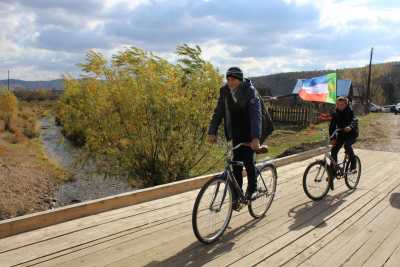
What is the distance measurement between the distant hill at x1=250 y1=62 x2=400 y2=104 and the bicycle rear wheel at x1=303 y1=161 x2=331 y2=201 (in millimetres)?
18618

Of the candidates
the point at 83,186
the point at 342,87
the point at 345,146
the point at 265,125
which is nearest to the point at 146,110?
the point at 345,146

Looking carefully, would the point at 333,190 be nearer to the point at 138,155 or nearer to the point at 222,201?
the point at 222,201

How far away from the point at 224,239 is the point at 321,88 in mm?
13904

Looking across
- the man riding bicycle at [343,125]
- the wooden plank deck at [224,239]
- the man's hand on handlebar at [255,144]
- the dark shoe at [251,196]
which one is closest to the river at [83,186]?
the man riding bicycle at [343,125]

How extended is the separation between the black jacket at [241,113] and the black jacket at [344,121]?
3.03m

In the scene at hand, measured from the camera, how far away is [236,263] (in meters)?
4.31

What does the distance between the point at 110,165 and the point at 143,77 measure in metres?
2.94

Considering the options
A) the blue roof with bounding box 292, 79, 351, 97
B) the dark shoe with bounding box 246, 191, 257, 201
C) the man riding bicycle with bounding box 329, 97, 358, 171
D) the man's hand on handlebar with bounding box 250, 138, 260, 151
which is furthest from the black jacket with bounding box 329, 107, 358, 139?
the blue roof with bounding box 292, 79, 351, 97

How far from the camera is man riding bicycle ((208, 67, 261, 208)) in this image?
16.2 ft

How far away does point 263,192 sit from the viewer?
5734mm

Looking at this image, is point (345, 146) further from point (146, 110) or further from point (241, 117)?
point (146, 110)

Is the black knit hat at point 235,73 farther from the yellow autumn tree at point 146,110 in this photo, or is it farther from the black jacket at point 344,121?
the yellow autumn tree at point 146,110

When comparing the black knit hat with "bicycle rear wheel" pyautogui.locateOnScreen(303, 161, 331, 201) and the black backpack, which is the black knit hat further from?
"bicycle rear wheel" pyautogui.locateOnScreen(303, 161, 331, 201)

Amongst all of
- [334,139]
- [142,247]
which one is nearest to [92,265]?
[142,247]
